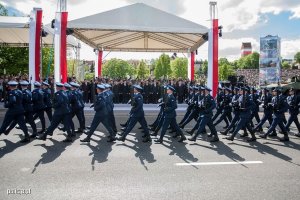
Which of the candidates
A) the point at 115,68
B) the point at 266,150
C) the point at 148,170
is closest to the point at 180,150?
the point at 148,170

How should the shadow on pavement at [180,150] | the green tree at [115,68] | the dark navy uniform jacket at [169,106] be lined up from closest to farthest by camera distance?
1. the shadow on pavement at [180,150]
2. the dark navy uniform jacket at [169,106]
3. the green tree at [115,68]

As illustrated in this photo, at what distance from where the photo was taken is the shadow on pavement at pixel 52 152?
21.1 feet

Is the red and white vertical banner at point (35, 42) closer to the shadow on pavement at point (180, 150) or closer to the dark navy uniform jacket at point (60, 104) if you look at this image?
the dark navy uniform jacket at point (60, 104)

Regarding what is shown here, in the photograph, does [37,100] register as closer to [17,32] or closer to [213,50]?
[213,50]

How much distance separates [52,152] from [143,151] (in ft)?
7.42

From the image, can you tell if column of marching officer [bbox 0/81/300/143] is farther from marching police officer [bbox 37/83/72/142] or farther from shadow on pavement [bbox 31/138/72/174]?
shadow on pavement [bbox 31/138/72/174]

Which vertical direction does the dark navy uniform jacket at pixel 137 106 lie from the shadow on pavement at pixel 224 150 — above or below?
above

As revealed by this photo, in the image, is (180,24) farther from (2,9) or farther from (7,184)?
(2,9)

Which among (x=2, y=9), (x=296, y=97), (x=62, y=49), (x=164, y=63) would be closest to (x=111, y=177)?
(x=296, y=97)

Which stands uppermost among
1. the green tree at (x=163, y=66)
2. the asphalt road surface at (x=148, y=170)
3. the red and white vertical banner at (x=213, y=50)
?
the green tree at (x=163, y=66)

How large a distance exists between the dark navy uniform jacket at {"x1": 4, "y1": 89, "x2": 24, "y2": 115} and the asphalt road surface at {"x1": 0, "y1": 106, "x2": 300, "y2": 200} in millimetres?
878

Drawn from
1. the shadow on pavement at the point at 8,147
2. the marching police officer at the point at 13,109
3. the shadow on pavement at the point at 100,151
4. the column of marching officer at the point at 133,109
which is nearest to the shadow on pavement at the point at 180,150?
the column of marching officer at the point at 133,109

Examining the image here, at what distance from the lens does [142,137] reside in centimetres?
944

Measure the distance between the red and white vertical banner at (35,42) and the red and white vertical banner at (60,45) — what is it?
2.57 ft
